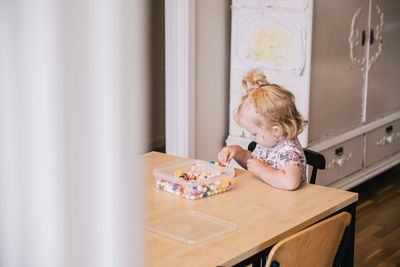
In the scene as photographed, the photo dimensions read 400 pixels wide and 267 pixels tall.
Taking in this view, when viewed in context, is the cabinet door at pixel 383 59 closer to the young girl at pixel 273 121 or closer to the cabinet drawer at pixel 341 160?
the cabinet drawer at pixel 341 160

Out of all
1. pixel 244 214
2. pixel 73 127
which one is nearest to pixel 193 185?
pixel 244 214

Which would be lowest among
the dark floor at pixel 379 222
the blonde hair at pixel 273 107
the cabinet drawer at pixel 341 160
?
the dark floor at pixel 379 222

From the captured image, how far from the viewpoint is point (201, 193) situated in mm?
1657

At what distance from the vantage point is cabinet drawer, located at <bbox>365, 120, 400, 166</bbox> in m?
3.99

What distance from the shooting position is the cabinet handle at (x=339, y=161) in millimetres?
3549

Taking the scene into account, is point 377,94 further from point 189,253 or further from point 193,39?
point 189,253

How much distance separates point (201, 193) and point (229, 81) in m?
1.97

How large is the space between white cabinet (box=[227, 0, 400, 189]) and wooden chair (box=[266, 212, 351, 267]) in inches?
70.4

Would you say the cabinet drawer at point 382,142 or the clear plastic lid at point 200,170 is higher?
the clear plastic lid at point 200,170

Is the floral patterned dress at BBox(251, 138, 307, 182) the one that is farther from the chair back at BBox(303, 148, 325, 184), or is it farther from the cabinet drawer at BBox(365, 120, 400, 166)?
the cabinet drawer at BBox(365, 120, 400, 166)

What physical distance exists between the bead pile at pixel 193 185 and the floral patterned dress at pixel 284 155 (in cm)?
22

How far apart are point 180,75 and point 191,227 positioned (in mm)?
1932

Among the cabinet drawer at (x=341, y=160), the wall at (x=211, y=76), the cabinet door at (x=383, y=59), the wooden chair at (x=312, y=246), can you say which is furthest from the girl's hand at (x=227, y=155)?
the cabinet door at (x=383, y=59)

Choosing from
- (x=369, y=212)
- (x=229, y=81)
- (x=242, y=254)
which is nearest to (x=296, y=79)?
(x=229, y=81)
